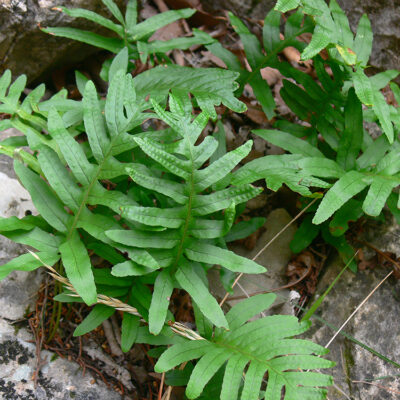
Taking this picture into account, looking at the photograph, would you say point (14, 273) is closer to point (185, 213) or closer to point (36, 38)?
point (185, 213)

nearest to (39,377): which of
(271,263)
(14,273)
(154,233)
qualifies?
(14,273)

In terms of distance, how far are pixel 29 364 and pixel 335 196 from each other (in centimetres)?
168

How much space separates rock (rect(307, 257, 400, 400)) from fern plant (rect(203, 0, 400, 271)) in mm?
144

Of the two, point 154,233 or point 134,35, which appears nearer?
point 154,233

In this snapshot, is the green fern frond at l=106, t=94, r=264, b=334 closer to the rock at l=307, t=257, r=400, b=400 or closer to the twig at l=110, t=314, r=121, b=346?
the twig at l=110, t=314, r=121, b=346

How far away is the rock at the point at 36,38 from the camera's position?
2.88 m

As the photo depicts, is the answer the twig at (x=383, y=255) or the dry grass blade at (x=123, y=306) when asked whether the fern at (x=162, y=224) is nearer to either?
the dry grass blade at (x=123, y=306)

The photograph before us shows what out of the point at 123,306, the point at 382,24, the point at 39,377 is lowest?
the point at 39,377

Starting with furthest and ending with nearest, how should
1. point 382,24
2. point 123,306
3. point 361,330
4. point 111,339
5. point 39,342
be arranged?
point 382,24 → point 361,330 → point 111,339 → point 39,342 → point 123,306

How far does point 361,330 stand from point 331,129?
1.16 m

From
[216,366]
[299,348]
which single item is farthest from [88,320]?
[299,348]

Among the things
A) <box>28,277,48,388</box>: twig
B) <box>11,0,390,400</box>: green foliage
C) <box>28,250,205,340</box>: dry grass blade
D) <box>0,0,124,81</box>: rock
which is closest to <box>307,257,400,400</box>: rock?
A: <box>11,0,390,400</box>: green foliage

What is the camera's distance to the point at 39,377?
2.27 m

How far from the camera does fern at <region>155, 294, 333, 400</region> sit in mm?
1912
